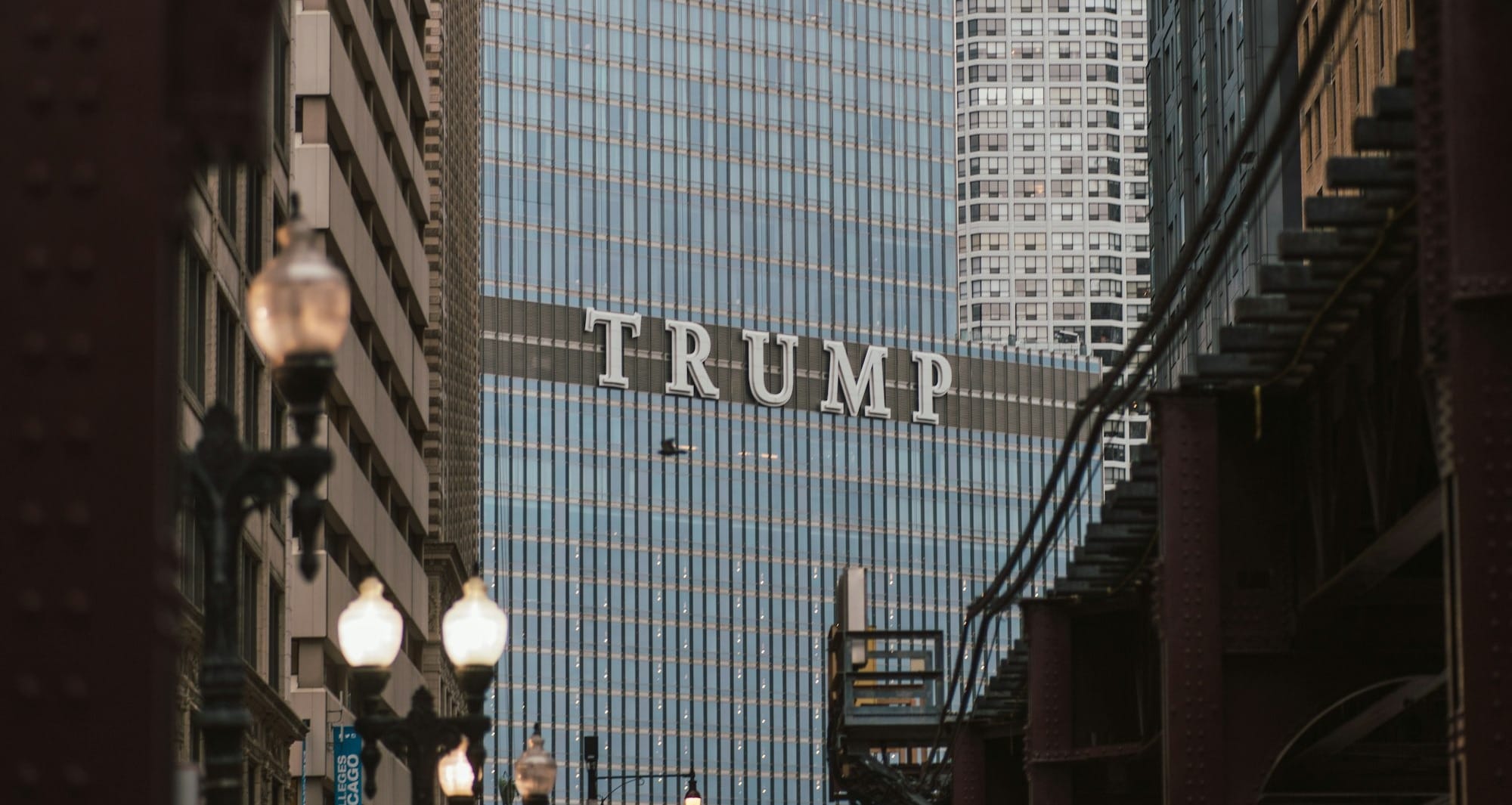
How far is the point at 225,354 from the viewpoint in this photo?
42.2m

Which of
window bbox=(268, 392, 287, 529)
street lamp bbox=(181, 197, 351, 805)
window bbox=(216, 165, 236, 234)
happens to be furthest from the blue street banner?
street lamp bbox=(181, 197, 351, 805)

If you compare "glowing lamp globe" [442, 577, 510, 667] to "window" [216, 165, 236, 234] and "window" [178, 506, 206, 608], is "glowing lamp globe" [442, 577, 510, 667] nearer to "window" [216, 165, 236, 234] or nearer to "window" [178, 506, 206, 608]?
"window" [178, 506, 206, 608]

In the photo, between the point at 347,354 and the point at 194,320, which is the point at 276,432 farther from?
the point at 194,320

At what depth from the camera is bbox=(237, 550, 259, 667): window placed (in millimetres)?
43781

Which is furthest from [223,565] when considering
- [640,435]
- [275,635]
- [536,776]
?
[640,435]

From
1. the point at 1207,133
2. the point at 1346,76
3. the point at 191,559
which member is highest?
the point at 1207,133

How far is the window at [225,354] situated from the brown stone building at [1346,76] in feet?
94.5

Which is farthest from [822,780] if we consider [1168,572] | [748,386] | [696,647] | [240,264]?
[1168,572]

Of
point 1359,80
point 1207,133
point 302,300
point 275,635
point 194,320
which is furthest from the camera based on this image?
point 1207,133

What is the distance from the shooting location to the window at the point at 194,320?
123ft

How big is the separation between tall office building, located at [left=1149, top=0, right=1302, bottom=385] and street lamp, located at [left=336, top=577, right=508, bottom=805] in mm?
55589

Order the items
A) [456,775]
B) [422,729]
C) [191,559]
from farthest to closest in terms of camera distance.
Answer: [191,559]
[456,775]
[422,729]

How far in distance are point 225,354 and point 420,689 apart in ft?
73.1

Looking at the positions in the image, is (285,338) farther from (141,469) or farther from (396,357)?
(396,357)
